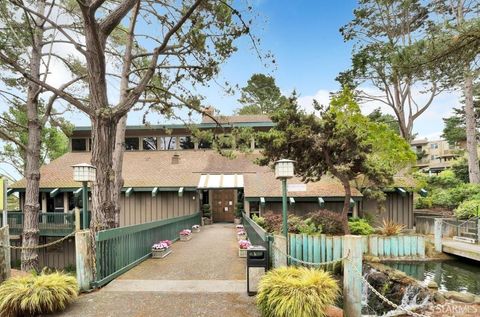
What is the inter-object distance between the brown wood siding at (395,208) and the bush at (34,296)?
17.6 meters

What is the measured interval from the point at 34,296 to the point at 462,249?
49.8 ft

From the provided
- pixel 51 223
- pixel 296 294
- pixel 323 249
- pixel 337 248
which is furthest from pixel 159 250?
pixel 51 223

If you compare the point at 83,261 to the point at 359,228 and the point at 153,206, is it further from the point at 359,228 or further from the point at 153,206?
the point at 153,206

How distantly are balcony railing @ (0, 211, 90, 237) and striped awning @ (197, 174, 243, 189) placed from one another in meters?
7.11

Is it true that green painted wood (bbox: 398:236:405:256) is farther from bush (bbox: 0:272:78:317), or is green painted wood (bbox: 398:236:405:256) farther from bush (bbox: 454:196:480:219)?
bush (bbox: 0:272:78:317)

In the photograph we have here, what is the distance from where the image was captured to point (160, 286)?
6.95m

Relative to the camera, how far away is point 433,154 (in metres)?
58.7

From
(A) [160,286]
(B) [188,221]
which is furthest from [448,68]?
(B) [188,221]

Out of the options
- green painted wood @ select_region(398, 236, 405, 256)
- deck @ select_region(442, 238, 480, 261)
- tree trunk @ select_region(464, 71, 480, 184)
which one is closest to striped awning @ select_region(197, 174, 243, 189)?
green painted wood @ select_region(398, 236, 405, 256)

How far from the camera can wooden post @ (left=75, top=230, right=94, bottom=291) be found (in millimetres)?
6547

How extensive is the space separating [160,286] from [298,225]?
7324 millimetres

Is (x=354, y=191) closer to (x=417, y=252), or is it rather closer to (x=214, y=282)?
(x=417, y=252)

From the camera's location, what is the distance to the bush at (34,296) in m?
5.32

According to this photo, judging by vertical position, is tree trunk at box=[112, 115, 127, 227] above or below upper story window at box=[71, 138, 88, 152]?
below
